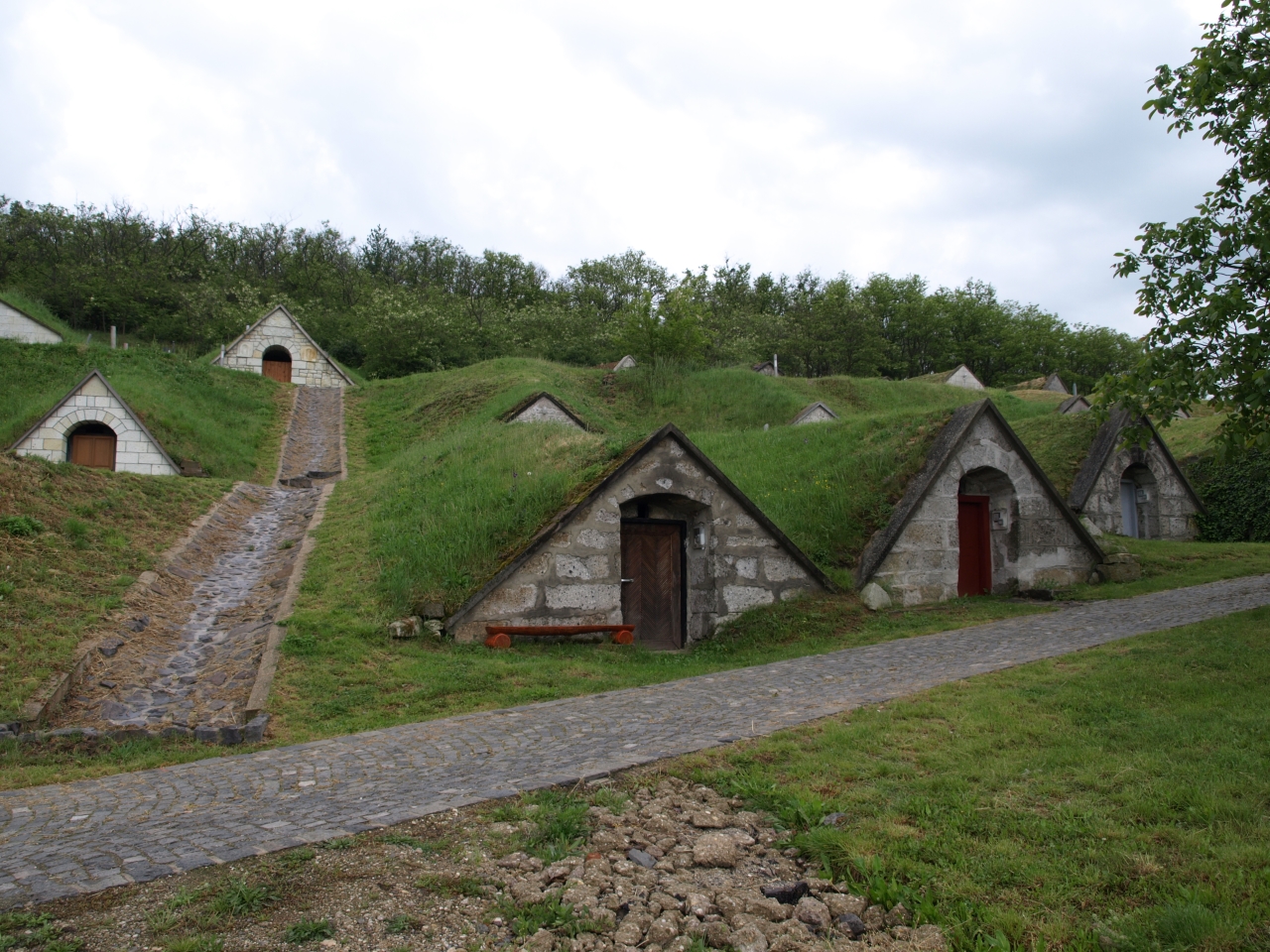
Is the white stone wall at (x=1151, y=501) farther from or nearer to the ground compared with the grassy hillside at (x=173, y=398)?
nearer to the ground

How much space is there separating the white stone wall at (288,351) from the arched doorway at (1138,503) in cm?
3077

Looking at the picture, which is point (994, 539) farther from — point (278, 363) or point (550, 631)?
point (278, 363)

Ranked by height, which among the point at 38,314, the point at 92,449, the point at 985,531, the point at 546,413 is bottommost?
the point at 985,531

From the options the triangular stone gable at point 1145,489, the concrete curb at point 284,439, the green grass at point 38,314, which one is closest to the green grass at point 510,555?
the triangular stone gable at point 1145,489

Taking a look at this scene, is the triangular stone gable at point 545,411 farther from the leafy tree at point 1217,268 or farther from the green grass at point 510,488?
the leafy tree at point 1217,268

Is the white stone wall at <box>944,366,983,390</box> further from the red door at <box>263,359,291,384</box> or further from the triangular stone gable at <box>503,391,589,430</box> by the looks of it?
the red door at <box>263,359,291,384</box>

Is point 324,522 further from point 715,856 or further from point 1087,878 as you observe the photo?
point 1087,878

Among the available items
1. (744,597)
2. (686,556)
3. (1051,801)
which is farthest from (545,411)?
(1051,801)

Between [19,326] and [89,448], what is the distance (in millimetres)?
15427

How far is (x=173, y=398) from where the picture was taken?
26.8 m

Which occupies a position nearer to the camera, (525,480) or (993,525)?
(525,480)

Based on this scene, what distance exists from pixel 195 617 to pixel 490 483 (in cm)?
475

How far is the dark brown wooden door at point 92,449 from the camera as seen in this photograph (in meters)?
22.8

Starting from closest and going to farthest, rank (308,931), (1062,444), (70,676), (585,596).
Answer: (308,931) → (70,676) → (585,596) → (1062,444)
